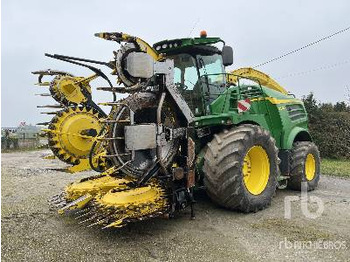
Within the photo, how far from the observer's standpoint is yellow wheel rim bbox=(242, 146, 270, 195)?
5.61 m

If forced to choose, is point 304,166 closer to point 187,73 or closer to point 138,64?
point 187,73

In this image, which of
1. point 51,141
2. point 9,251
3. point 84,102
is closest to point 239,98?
point 84,102

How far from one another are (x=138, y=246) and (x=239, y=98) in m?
3.13

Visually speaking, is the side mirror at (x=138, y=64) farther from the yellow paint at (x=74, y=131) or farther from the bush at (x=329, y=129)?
the bush at (x=329, y=129)

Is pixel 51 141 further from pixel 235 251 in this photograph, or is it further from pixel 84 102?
pixel 235 251

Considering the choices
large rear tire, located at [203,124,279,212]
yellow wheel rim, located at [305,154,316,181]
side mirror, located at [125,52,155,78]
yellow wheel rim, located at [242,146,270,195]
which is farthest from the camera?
yellow wheel rim, located at [305,154,316,181]

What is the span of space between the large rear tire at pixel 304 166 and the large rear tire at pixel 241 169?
1568 millimetres

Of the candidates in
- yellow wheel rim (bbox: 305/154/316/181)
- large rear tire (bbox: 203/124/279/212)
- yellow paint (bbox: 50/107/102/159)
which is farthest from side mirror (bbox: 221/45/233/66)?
yellow wheel rim (bbox: 305/154/316/181)

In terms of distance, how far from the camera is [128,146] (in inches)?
168

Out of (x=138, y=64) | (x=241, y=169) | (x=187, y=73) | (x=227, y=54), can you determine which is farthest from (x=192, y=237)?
(x=227, y=54)

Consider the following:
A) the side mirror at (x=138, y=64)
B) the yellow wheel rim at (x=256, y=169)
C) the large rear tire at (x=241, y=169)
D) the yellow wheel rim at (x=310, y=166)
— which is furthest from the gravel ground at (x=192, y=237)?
the side mirror at (x=138, y=64)

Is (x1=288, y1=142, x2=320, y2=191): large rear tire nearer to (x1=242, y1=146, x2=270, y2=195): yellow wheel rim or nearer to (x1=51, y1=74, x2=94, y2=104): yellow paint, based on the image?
(x1=242, y1=146, x2=270, y2=195): yellow wheel rim

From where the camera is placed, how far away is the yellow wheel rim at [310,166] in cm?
759

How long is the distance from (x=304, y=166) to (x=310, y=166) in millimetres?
676
